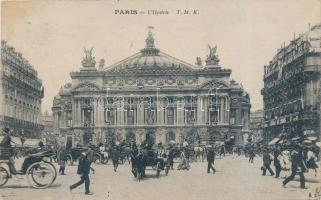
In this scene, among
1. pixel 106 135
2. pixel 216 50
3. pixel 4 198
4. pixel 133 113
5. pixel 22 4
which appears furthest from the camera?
pixel 133 113

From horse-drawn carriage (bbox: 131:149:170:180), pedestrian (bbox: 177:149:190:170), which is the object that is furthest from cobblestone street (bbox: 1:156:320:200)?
pedestrian (bbox: 177:149:190:170)

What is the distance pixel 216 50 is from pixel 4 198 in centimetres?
686

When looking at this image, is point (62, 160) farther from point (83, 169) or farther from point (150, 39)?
point (150, 39)

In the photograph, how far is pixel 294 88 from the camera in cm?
1781

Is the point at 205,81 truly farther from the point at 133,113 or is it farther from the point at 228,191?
the point at 228,191

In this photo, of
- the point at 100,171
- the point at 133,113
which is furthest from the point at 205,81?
the point at 100,171

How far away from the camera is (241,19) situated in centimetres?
1427

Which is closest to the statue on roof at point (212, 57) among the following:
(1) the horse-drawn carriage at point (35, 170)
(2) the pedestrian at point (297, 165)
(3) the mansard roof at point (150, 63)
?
(3) the mansard roof at point (150, 63)

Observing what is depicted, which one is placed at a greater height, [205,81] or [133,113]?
[205,81]

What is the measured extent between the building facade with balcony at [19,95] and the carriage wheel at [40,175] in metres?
Result: 2.37

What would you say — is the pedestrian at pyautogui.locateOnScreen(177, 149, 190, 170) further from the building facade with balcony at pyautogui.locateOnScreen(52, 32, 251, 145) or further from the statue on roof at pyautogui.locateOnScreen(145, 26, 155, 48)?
the statue on roof at pyautogui.locateOnScreen(145, 26, 155, 48)

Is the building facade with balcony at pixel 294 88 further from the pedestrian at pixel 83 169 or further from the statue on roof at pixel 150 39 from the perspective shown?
the pedestrian at pixel 83 169

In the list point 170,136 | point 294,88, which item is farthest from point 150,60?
point 294,88

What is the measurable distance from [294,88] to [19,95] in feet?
29.0
